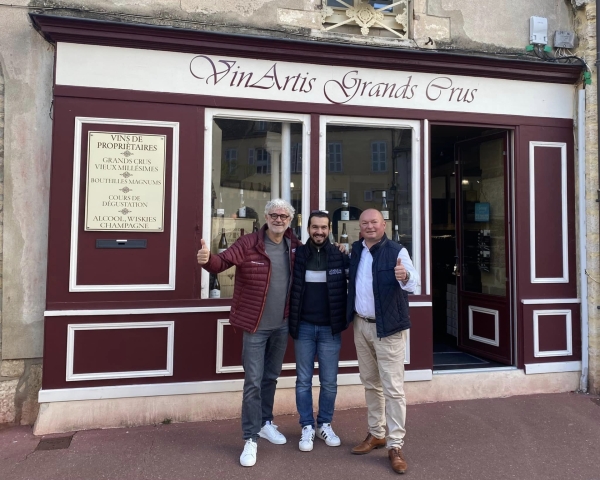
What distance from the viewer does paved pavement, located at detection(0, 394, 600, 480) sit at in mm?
3355

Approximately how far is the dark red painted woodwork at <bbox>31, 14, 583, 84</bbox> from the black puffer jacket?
2.21 metres

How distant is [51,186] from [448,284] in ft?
17.3

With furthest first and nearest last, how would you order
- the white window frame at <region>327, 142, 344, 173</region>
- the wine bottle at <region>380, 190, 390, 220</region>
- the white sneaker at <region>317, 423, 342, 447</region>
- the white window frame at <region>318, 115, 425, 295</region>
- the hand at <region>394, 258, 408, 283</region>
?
the wine bottle at <region>380, 190, 390, 220</region>
the white window frame at <region>327, 142, 344, 173</region>
the white window frame at <region>318, 115, 425, 295</region>
the white sneaker at <region>317, 423, 342, 447</region>
the hand at <region>394, 258, 408, 283</region>

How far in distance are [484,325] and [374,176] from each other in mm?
2377

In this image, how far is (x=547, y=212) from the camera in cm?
512

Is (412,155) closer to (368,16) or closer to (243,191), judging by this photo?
(368,16)

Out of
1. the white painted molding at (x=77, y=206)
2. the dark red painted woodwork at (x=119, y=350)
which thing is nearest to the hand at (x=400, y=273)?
the white painted molding at (x=77, y=206)

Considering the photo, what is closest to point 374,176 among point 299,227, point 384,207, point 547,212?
point 384,207

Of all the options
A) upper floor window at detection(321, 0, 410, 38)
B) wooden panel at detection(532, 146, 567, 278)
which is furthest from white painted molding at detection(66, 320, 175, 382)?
wooden panel at detection(532, 146, 567, 278)

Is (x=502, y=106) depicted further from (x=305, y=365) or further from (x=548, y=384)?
(x=305, y=365)

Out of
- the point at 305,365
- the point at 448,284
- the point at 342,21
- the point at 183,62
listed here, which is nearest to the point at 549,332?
the point at 448,284

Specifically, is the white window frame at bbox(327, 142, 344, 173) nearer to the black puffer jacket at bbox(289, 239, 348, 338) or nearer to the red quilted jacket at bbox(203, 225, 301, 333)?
the black puffer jacket at bbox(289, 239, 348, 338)

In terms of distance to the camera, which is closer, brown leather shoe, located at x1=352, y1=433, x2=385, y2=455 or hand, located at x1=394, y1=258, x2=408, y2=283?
hand, located at x1=394, y1=258, x2=408, y2=283

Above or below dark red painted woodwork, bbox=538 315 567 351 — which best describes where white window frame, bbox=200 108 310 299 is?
above
